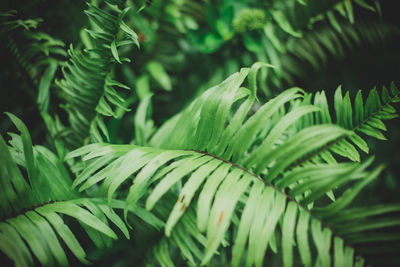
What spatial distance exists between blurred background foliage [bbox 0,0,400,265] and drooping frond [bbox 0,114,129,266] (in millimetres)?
243

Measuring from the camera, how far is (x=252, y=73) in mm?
552

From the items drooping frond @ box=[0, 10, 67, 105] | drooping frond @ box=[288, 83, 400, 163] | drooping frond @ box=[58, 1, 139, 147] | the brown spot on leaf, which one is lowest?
drooping frond @ box=[288, 83, 400, 163]

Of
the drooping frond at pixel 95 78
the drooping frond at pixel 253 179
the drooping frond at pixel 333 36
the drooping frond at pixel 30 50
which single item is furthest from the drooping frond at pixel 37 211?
the drooping frond at pixel 333 36

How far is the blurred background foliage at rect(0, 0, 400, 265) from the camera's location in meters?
0.90

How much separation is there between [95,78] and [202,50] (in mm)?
518

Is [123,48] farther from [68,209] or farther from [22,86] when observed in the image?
[68,209]

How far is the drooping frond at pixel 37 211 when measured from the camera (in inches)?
18.9

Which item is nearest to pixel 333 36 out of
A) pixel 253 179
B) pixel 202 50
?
pixel 202 50

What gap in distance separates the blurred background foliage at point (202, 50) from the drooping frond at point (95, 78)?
4.4 inches

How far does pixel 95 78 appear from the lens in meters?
0.73

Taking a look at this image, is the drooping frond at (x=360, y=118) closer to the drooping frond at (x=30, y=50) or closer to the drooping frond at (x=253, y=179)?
the drooping frond at (x=253, y=179)

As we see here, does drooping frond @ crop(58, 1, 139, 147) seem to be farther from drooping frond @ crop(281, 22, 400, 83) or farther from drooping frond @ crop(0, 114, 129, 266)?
drooping frond @ crop(281, 22, 400, 83)

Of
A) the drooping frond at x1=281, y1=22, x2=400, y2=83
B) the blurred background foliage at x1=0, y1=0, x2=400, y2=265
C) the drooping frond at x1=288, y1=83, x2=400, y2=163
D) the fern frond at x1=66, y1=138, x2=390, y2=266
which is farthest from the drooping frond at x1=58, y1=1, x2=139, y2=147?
the drooping frond at x1=281, y1=22, x2=400, y2=83

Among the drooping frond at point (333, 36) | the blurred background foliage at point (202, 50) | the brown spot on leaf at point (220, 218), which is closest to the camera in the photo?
the brown spot on leaf at point (220, 218)
